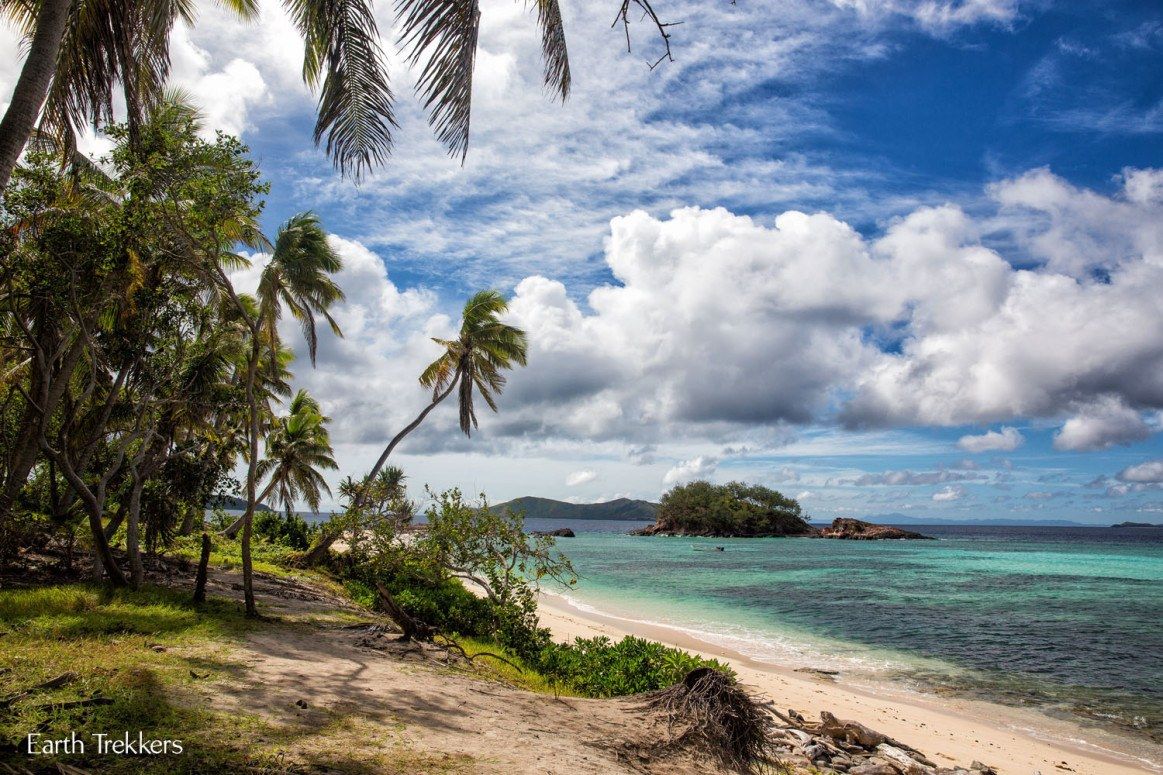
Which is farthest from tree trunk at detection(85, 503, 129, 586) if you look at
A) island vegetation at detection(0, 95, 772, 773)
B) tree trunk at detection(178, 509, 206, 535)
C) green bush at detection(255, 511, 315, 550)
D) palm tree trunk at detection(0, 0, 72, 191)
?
green bush at detection(255, 511, 315, 550)

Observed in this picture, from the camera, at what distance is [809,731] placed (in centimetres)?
848

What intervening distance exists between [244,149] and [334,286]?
12.8 metres

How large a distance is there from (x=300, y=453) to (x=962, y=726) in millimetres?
25961

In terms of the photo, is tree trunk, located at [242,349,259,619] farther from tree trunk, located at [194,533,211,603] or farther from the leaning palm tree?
the leaning palm tree

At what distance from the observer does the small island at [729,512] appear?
9556 centimetres

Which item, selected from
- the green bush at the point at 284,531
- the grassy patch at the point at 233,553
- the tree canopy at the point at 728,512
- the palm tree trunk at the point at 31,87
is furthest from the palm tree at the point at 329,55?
the tree canopy at the point at 728,512

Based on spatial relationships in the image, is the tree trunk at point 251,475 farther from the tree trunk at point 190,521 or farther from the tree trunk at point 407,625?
the tree trunk at point 190,521

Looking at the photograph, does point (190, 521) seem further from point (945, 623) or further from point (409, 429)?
point (945, 623)

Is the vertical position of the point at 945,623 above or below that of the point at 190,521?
below

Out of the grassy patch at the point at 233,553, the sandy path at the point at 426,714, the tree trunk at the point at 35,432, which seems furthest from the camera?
the grassy patch at the point at 233,553

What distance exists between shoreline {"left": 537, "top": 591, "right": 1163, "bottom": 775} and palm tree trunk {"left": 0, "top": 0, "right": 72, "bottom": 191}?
10983 mm

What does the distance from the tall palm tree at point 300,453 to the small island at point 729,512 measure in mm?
72974

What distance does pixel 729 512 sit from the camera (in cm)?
9481

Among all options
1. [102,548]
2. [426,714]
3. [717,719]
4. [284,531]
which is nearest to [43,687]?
[426,714]
